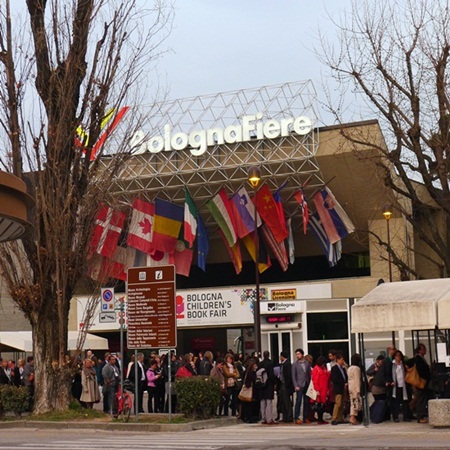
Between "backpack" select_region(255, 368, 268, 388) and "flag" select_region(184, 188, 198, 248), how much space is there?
2662 cm

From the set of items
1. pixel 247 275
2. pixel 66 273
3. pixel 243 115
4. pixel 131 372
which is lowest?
pixel 131 372

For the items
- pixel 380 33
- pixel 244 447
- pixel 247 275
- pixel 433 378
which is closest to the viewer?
pixel 244 447

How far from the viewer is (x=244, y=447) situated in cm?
1673

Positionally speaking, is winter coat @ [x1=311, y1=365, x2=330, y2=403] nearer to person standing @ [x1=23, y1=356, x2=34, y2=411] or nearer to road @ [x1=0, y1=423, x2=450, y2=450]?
road @ [x1=0, y1=423, x2=450, y2=450]

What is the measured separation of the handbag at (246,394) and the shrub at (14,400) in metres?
5.77

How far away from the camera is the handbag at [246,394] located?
23547 mm

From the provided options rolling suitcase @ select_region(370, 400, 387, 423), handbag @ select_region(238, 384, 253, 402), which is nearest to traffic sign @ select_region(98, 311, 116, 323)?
handbag @ select_region(238, 384, 253, 402)

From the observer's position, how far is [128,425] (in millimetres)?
22953

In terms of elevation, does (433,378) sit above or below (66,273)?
below

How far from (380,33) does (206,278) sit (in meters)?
33.1

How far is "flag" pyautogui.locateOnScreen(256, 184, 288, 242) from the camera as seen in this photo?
48.4 m

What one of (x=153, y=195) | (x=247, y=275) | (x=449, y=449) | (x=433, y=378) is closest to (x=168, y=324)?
(x=433, y=378)

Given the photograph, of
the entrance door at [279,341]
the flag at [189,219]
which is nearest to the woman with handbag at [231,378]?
the entrance door at [279,341]

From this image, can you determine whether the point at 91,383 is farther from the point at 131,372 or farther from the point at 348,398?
the point at 348,398
